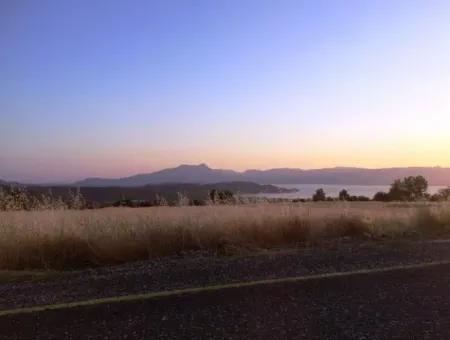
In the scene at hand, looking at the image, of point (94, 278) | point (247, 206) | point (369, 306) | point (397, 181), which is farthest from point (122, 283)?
point (397, 181)

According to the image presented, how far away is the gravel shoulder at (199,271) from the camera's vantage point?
7488mm

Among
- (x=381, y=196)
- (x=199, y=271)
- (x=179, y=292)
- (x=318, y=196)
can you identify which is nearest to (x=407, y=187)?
(x=381, y=196)

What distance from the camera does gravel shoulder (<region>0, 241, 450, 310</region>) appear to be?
24.6ft

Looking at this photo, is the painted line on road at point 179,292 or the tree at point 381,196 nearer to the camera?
the painted line on road at point 179,292

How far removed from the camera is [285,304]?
21.8ft

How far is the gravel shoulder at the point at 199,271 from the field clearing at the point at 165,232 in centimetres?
107

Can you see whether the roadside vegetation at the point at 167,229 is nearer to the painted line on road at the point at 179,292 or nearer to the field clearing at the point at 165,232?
the field clearing at the point at 165,232

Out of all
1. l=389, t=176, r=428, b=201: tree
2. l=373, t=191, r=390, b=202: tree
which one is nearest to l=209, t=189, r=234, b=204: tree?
l=389, t=176, r=428, b=201: tree

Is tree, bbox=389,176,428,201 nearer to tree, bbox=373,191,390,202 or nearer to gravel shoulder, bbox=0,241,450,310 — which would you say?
tree, bbox=373,191,390,202

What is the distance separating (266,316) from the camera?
6152 mm

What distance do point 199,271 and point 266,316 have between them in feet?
8.96

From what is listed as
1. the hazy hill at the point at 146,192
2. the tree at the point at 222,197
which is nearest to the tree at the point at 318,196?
the hazy hill at the point at 146,192

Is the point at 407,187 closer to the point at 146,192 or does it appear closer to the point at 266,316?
the point at 146,192

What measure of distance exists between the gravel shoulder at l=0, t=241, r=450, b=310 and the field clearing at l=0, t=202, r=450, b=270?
1071mm
